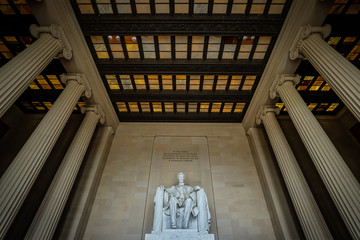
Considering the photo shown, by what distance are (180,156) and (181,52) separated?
6197mm

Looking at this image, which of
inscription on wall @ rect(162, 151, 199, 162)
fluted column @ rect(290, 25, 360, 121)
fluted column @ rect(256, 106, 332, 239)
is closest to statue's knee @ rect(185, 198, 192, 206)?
fluted column @ rect(256, 106, 332, 239)

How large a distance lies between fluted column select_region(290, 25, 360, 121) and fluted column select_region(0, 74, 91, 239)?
985cm

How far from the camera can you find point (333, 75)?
6.54 m

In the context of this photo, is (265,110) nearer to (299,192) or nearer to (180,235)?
(299,192)

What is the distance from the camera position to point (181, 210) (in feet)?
26.0

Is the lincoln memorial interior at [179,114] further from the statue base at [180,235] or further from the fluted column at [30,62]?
the statue base at [180,235]

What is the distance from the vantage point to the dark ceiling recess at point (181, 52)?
8469 mm

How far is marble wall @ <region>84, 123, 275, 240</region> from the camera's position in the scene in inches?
384

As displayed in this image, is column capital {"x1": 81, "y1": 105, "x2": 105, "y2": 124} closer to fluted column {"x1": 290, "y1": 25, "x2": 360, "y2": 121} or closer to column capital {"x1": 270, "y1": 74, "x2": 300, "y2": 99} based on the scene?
column capital {"x1": 270, "y1": 74, "x2": 300, "y2": 99}

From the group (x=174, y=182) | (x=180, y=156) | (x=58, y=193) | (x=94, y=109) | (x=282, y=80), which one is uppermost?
(x=282, y=80)

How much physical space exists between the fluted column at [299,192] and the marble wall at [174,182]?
264 cm

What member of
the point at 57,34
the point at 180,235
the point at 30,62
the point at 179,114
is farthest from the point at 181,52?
the point at 180,235

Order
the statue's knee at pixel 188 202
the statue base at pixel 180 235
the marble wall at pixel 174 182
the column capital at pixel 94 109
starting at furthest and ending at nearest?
the column capital at pixel 94 109
the marble wall at pixel 174 182
the statue's knee at pixel 188 202
the statue base at pixel 180 235

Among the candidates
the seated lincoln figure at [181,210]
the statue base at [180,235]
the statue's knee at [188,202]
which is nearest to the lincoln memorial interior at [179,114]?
the seated lincoln figure at [181,210]
